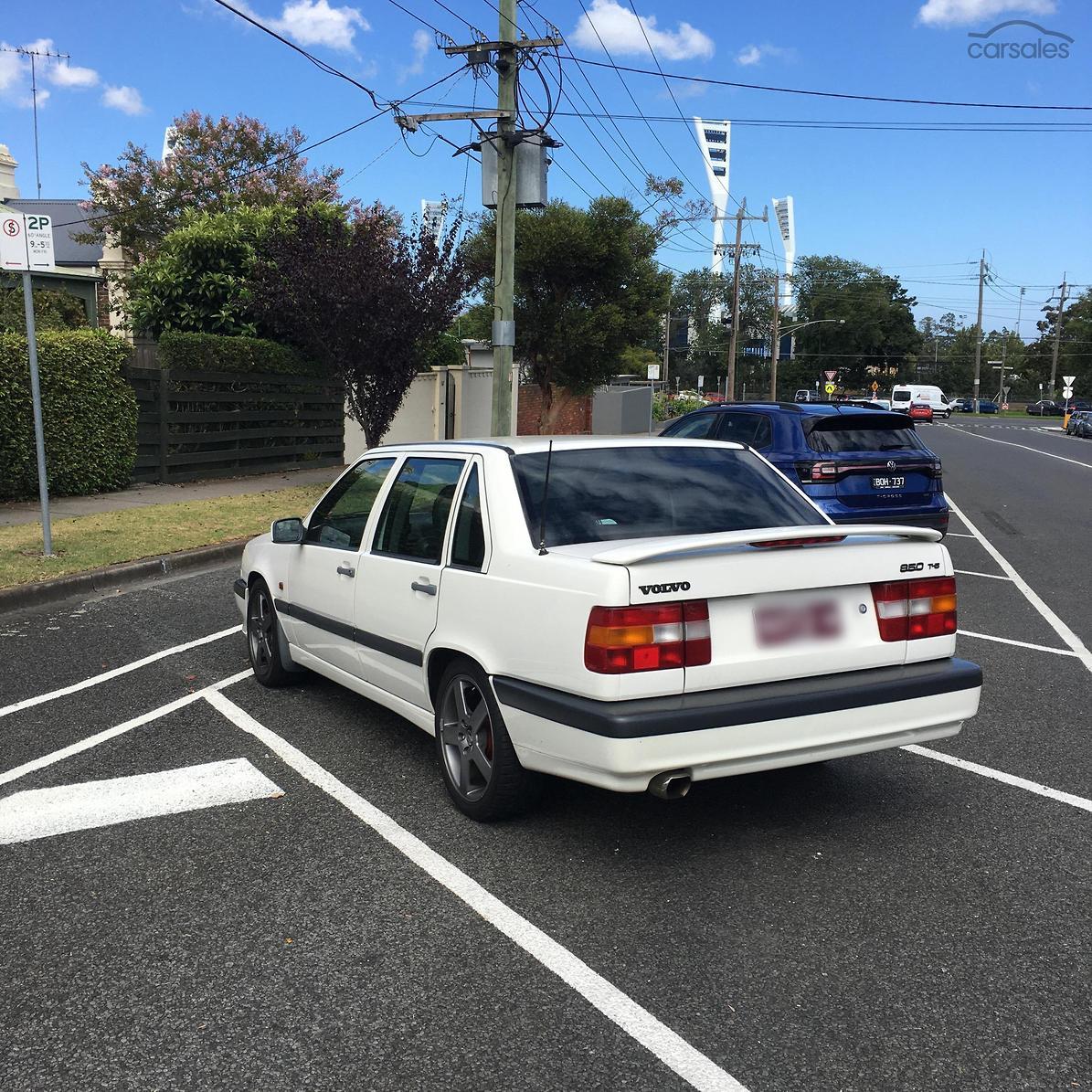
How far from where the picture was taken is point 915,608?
13.6ft

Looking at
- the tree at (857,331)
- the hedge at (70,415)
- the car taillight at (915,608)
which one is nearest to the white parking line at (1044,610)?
the car taillight at (915,608)

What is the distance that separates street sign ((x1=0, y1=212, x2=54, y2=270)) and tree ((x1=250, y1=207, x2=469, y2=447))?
648cm

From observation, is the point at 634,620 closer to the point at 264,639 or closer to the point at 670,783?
the point at 670,783

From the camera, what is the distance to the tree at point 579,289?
26.7 m

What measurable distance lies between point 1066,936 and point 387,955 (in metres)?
2.10

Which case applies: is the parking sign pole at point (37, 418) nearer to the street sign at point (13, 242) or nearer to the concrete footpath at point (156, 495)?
the street sign at point (13, 242)

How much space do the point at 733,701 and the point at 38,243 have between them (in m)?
7.87

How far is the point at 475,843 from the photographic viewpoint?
4078 mm

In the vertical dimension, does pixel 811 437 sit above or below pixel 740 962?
above

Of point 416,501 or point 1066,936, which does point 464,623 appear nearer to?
point 416,501

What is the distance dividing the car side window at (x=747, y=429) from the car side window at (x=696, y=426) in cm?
25

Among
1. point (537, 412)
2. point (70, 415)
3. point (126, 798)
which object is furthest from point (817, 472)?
point (537, 412)

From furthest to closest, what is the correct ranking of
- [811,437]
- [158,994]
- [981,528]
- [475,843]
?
[981,528] → [811,437] → [475,843] → [158,994]

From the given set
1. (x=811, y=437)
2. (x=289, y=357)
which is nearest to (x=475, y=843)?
(x=811, y=437)
